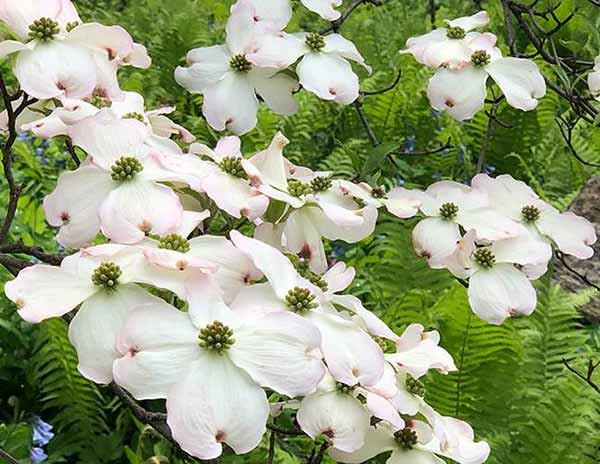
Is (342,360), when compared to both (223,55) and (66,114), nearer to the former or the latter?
(66,114)

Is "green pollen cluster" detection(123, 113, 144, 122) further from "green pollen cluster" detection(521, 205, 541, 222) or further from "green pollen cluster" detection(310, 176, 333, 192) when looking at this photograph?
"green pollen cluster" detection(521, 205, 541, 222)

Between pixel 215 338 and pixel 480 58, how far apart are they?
468 millimetres

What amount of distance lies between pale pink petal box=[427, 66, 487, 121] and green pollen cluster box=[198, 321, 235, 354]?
1.34 ft

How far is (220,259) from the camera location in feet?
1.94

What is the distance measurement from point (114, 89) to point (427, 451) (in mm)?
375

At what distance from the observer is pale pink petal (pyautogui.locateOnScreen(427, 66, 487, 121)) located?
0.86 meters

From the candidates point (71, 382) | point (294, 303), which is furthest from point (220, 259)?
point (71, 382)

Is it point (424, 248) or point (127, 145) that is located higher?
point (127, 145)

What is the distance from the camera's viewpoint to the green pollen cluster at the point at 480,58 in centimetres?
88

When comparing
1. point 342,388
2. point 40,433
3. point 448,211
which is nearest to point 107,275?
point 342,388

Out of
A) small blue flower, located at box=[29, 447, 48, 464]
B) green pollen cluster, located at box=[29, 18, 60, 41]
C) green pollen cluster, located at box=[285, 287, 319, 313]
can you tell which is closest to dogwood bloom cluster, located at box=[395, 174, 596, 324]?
green pollen cluster, located at box=[285, 287, 319, 313]

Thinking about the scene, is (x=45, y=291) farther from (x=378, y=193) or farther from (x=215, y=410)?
(x=378, y=193)

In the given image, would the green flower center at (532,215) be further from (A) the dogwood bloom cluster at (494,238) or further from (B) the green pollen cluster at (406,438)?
(B) the green pollen cluster at (406,438)

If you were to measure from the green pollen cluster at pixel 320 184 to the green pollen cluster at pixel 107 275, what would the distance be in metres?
0.25
